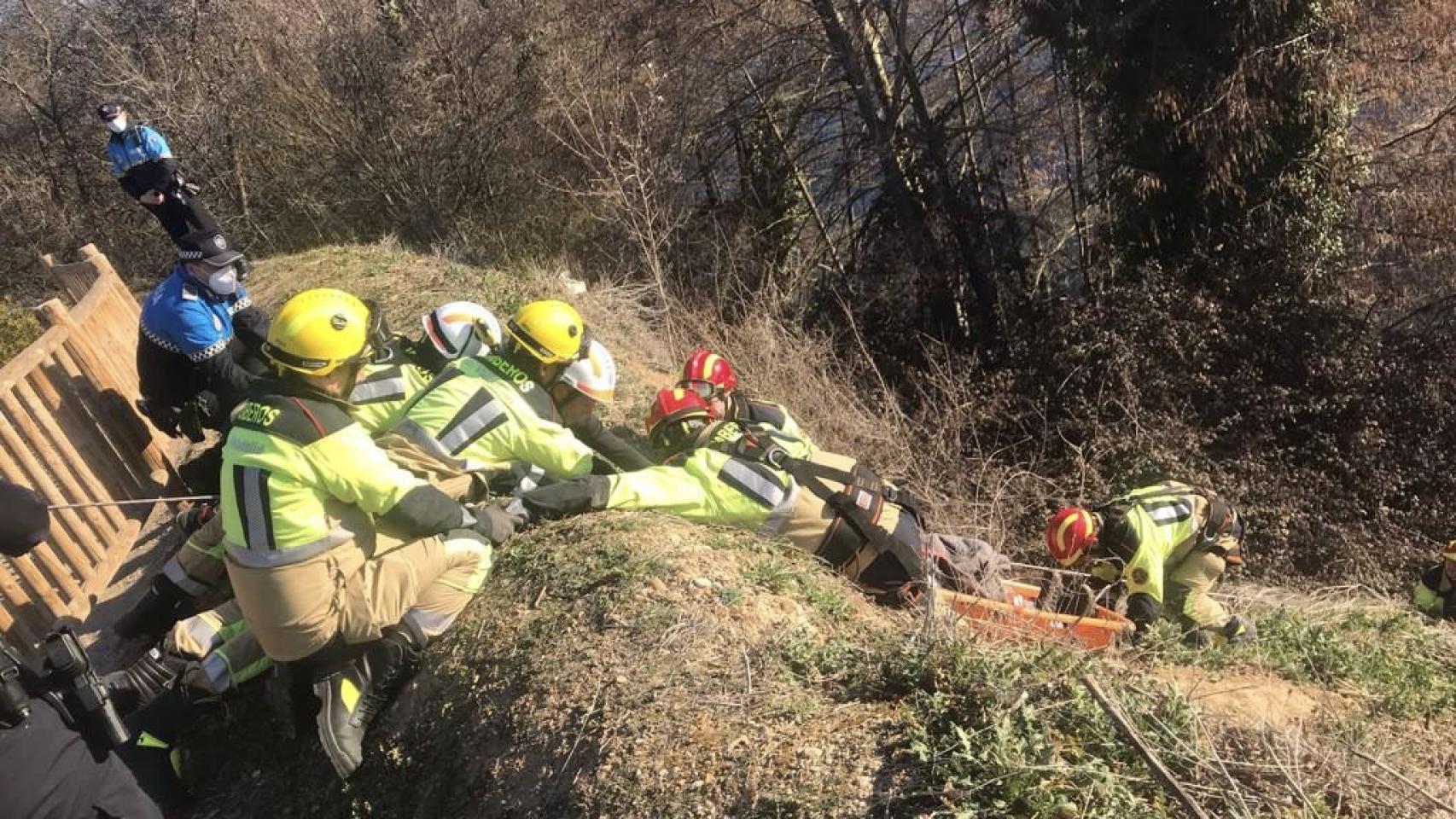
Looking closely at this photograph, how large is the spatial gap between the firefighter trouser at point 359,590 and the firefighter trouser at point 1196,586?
164 inches

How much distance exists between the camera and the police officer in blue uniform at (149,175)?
570 cm

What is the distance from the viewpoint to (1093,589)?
5508mm

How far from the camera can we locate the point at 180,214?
5.71m

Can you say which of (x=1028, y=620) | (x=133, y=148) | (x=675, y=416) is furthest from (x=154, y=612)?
(x=1028, y=620)

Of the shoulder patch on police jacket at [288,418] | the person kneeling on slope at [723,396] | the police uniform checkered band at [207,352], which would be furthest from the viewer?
the person kneeling on slope at [723,396]

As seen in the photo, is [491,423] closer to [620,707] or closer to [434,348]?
[434,348]

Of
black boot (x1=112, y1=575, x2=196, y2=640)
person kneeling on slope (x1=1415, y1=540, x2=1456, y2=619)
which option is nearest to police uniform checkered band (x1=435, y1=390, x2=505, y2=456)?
black boot (x1=112, y1=575, x2=196, y2=640)

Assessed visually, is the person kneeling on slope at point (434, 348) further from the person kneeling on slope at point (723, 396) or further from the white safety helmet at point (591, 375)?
the person kneeling on slope at point (723, 396)

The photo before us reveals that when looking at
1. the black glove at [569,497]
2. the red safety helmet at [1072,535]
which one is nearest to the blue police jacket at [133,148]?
the black glove at [569,497]

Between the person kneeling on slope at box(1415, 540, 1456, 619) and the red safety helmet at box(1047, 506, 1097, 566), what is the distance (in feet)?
11.8

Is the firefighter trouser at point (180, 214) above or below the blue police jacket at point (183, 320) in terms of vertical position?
above

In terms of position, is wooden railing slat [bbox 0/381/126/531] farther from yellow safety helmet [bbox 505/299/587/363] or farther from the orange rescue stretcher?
the orange rescue stretcher

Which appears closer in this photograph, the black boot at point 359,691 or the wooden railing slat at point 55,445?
the black boot at point 359,691

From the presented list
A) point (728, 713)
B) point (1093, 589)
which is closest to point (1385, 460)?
point (1093, 589)
